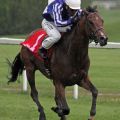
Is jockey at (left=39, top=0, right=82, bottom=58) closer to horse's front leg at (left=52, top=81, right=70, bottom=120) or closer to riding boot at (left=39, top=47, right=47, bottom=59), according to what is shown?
riding boot at (left=39, top=47, right=47, bottom=59)

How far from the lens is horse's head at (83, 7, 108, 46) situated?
8.78 m

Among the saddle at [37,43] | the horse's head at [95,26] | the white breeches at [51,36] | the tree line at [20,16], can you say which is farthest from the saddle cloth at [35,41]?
the tree line at [20,16]

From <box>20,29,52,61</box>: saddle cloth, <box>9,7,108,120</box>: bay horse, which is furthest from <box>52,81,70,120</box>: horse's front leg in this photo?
<box>20,29,52,61</box>: saddle cloth

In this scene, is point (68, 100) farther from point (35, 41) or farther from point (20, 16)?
point (20, 16)

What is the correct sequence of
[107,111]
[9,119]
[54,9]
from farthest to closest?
[107,111] → [9,119] → [54,9]

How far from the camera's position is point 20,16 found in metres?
61.6

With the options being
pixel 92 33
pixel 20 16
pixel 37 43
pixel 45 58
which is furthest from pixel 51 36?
pixel 20 16

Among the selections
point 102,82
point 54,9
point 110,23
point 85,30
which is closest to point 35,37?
point 54,9

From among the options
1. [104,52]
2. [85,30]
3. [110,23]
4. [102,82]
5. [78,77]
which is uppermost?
[85,30]

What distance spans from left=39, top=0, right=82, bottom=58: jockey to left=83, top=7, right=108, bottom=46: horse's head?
376 mm

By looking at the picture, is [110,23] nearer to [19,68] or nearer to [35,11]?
[35,11]

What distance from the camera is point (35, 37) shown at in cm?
1096

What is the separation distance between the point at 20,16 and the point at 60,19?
5212 cm

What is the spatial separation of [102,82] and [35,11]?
43.0m
